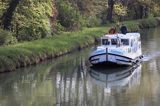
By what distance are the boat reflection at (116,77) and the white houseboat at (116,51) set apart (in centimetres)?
71

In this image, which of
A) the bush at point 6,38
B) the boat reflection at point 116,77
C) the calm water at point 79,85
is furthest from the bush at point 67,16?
the boat reflection at point 116,77

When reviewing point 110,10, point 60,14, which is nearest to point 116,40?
point 60,14

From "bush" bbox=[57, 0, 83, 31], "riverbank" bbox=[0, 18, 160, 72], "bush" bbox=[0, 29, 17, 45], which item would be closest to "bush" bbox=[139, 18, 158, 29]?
"riverbank" bbox=[0, 18, 160, 72]

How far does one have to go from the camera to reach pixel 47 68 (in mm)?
39688

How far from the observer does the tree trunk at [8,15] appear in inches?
1752

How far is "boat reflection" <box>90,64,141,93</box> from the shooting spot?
108ft

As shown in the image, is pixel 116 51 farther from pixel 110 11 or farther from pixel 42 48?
pixel 110 11

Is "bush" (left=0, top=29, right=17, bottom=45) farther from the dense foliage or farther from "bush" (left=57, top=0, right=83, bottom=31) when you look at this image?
"bush" (left=57, top=0, right=83, bottom=31)

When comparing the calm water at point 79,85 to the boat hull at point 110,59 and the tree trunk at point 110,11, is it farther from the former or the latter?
the tree trunk at point 110,11

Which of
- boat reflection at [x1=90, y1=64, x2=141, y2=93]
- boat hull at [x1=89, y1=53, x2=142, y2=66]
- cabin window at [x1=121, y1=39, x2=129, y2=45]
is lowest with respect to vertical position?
boat reflection at [x1=90, y1=64, x2=141, y2=93]

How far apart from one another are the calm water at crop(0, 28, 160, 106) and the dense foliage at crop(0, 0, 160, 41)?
17.7 feet

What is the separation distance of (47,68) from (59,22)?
1923cm

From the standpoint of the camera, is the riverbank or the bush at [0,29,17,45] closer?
the riverbank

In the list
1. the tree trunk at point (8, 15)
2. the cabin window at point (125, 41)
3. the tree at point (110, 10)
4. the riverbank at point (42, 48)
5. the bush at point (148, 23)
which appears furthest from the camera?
the bush at point (148, 23)
